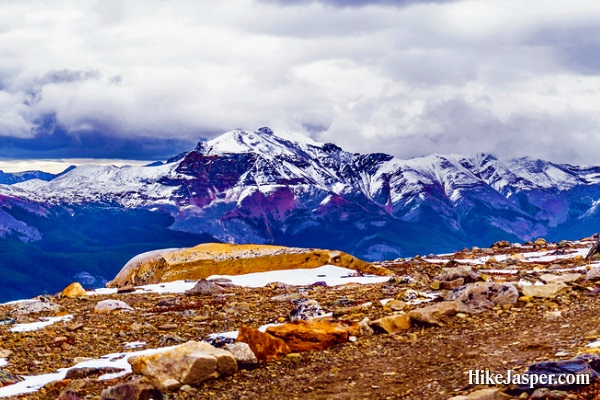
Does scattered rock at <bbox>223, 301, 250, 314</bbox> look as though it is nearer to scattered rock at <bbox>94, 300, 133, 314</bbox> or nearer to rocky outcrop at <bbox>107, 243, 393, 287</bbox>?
scattered rock at <bbox>94, 300, 133, 314</bbox>

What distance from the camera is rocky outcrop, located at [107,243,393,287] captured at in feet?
137

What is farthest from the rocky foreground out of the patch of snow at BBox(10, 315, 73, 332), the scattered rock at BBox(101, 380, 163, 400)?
the patch of snow at BBox(10, 315, 73, 332)

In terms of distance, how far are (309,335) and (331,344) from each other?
60cm

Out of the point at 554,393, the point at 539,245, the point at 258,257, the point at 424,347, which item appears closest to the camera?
the point at 554,393

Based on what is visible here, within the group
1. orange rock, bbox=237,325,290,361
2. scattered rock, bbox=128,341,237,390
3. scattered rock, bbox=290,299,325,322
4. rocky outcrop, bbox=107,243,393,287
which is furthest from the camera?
rocky outcrop, bbox=107,243,393,287

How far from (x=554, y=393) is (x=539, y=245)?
45.9m

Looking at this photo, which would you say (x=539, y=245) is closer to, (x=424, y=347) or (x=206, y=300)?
(x=206, y=300)

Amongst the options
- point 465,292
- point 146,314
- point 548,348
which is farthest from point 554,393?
point 146,314

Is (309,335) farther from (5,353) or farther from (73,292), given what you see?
(73,292)

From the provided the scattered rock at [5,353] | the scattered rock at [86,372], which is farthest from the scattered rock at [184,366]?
the scattered rock at [5,353]

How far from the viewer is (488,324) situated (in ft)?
59.4

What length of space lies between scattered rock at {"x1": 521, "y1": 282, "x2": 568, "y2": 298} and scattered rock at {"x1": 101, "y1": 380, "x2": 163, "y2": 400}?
36.0ft

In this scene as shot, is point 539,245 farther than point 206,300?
Yes

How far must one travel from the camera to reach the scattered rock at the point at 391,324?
18625 mm
